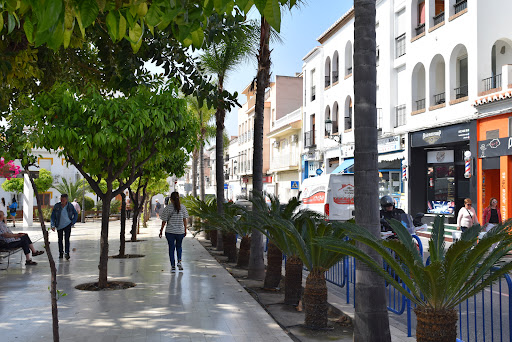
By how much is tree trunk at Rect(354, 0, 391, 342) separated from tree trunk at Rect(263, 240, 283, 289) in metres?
3.74

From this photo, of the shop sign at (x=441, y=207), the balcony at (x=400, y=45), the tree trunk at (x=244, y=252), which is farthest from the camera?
the balcony at (x=400, y=45)

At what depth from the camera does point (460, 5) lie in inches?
869

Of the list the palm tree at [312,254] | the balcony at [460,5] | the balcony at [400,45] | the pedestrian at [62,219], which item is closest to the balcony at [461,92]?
the balcony at [460,5]

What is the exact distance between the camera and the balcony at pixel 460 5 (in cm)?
2160

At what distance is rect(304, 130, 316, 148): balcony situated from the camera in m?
37.9

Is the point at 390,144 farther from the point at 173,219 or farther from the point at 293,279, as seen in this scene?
the point at 293,279

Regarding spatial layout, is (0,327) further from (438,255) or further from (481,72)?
(481,72)

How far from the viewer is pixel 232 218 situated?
1325 centimetres

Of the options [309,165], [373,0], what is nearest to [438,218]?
[373,0]

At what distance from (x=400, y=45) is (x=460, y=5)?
4.85 m

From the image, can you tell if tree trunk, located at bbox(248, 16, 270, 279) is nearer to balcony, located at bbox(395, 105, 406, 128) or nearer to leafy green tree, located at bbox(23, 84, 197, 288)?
leafy green tree, located at bbox(23, 84, 197, 288)

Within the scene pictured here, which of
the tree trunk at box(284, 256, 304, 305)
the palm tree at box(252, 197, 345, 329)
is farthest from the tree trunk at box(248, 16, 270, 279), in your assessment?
the tree trunk at box(284, 256, 304, 305)

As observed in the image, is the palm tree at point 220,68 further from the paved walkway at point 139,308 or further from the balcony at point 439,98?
the balcony at point 439,98

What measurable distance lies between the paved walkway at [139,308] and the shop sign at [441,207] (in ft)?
48.5
